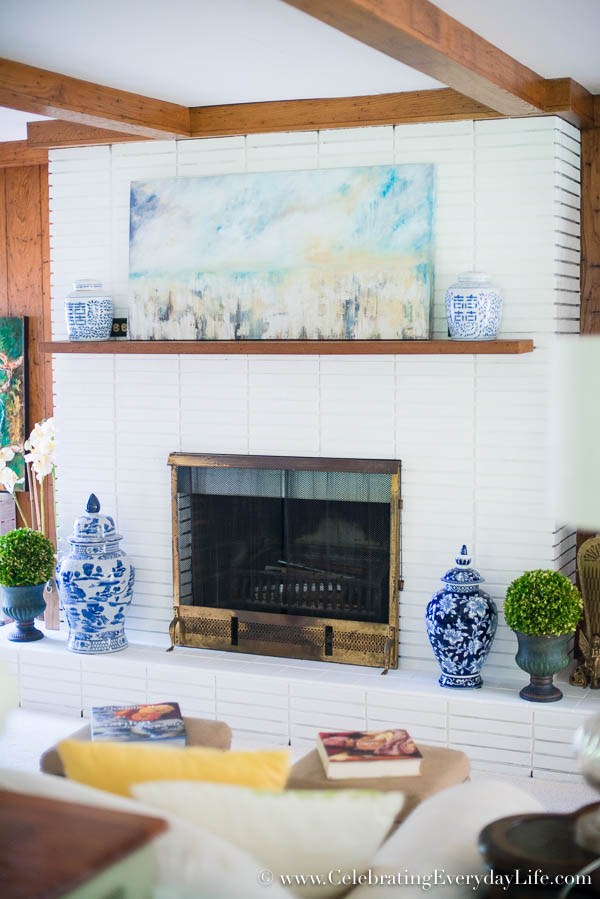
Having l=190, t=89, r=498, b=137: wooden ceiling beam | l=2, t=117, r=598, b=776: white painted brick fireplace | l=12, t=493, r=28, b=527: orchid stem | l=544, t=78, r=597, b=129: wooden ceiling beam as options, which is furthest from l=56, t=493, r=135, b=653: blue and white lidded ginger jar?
l=544, t=78, r=597, b=129: wooden ceiling beam

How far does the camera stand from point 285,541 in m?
5.04

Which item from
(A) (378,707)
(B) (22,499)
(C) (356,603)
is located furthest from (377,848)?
(B) (22,499)

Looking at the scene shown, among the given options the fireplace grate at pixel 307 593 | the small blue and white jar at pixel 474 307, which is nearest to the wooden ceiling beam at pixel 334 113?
the small blue and white jar at pixel 474 307

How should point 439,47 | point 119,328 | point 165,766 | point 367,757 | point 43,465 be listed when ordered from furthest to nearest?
point 43,465, point 119,328, point 439,47, point 367,757, point 165,766

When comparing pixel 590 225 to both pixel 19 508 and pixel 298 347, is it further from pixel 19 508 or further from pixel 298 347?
pixel 19 508

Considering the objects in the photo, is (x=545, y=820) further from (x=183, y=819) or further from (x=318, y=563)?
(x=318, y=563)

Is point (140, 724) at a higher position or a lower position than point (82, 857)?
lower

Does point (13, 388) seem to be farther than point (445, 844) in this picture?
Yes

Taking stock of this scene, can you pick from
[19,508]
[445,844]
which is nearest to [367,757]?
[445,844]

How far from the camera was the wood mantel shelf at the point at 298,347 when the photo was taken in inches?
173

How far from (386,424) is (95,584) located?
4.94 feet

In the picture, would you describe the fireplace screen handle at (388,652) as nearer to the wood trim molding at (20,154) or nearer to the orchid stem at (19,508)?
the orchid stem at (19,508)

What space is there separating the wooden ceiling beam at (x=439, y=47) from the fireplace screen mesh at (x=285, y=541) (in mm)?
1654

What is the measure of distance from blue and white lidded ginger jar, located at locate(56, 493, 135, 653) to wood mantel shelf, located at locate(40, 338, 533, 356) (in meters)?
0.72
